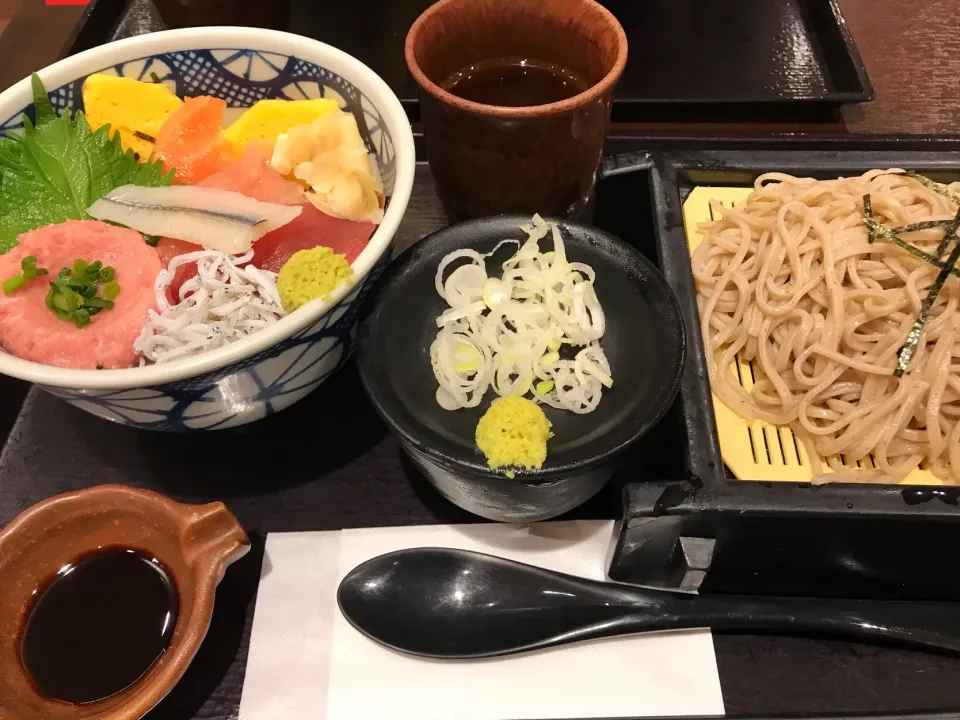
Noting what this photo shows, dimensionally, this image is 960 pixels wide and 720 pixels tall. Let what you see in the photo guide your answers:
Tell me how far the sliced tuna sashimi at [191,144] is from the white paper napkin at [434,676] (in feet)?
2.39

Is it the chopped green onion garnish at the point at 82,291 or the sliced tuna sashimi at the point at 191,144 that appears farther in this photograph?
the sliced tuna sashimi at the point at 191,144

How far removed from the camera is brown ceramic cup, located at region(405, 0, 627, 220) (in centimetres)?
118

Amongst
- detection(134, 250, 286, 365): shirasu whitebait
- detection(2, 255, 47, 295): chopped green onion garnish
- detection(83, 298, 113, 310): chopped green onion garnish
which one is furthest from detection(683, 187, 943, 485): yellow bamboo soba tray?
detection(2, 255, 47, 295): chopped green onion garnish

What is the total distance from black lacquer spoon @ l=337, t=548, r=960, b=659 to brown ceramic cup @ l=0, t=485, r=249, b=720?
0.67 feet

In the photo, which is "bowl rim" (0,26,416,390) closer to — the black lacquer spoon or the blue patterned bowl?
the blue patterned bowl

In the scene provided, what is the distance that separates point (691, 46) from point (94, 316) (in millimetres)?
1584

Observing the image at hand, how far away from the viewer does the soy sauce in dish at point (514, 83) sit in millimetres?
1341

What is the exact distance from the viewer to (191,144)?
4.01ft

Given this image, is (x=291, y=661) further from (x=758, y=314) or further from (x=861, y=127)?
(x=861, y=127)

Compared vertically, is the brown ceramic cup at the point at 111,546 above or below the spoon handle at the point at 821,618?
above

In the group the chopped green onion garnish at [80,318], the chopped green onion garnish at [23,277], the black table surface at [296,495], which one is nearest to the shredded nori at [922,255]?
the black table surface at [296,495]

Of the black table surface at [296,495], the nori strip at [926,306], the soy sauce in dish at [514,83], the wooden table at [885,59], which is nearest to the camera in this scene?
the black table surface at [296,495]

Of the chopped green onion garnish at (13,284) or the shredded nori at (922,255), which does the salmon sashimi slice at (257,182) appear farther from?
the shredded nori at (922,255)

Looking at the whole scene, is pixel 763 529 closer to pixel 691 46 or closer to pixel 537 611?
pixel 537 611
